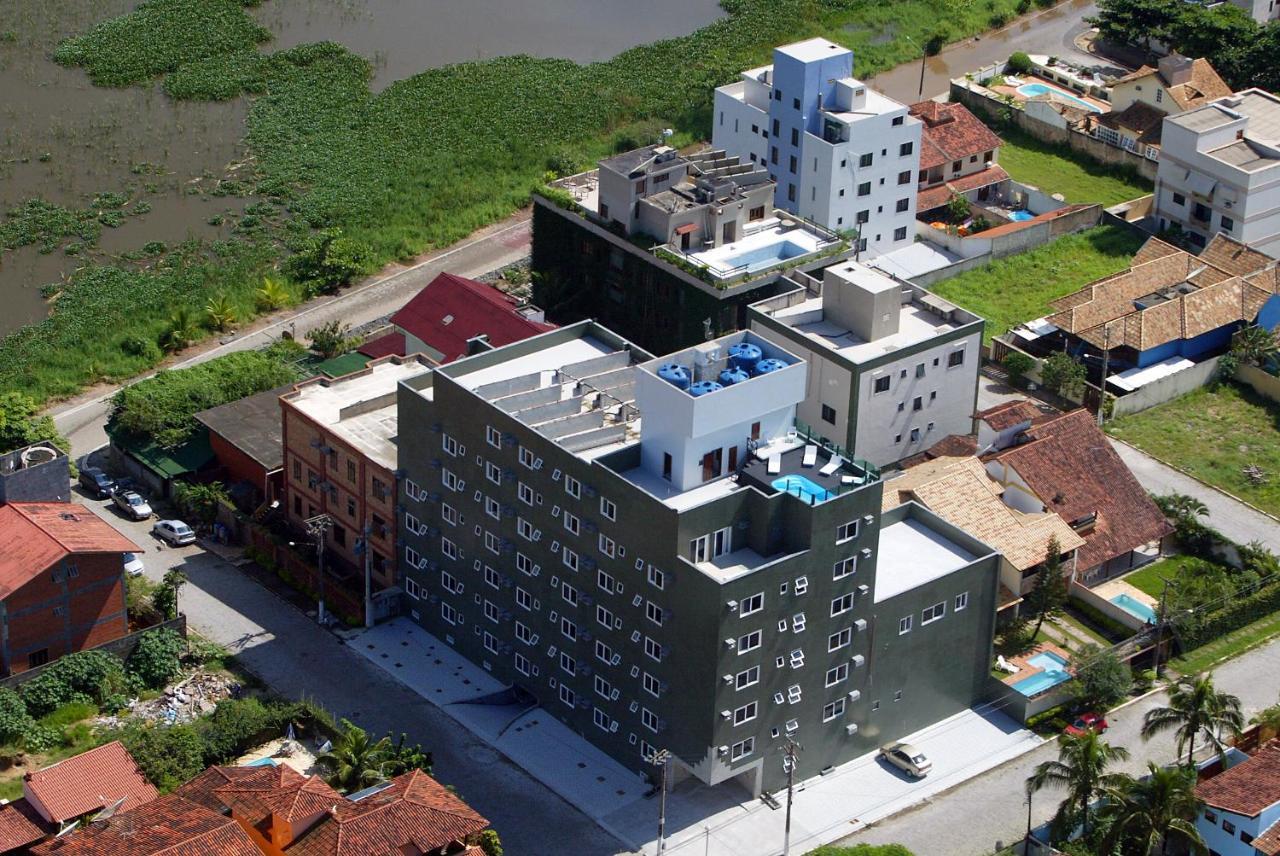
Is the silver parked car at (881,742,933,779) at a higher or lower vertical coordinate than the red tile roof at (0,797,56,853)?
lower

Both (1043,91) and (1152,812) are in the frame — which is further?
(1043,91)

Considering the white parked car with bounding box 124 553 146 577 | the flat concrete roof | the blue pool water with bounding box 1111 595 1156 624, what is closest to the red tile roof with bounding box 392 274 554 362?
the white parked car with bounding box 124 553 146 577

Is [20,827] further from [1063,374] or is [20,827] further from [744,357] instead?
[1063,374]

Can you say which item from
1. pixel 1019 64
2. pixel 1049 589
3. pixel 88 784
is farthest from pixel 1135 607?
pixel 1019 64

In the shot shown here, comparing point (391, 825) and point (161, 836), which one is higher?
point (391, 825)

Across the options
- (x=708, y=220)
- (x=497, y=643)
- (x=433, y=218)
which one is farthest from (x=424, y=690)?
(x=433, y=218)

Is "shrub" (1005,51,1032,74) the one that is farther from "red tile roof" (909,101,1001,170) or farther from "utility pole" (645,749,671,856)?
"utility pole" (645,749,671,856)

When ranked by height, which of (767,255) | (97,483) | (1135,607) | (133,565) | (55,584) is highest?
(767,255)
